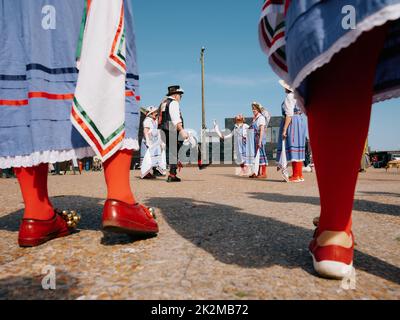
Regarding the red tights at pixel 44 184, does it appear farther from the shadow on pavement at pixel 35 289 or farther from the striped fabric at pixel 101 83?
the shadow on pavement at pixel 35 289

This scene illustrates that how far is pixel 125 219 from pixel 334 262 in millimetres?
761

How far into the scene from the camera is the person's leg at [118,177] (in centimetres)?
130

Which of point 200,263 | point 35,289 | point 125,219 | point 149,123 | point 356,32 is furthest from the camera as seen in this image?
point 149,123

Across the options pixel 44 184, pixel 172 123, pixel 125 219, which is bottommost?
pixel 125 219

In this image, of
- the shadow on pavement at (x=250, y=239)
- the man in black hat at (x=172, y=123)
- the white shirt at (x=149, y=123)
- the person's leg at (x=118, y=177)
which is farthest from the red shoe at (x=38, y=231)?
the white shirt at (x=149, y=123)

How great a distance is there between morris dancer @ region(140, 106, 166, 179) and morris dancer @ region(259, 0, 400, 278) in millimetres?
6083

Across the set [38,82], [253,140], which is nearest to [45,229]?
[38,82]

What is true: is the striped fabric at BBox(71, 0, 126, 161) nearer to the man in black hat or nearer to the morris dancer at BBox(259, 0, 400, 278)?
the morris dancer at BBox(259, 0, 400, 278)

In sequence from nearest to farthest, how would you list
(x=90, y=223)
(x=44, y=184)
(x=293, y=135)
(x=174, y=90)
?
(x=44, y=184), (x=90, y=223), (x=293, y=135), (x=174, y=90)

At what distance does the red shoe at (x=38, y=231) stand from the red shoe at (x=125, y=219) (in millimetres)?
362

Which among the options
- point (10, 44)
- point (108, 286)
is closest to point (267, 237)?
point (108, 286)

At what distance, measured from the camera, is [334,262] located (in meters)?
0.92

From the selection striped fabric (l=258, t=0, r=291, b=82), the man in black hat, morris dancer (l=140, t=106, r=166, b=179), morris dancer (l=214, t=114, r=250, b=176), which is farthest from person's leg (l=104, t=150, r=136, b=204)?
morris dancer (l=214, t=114, r=250, b=176)

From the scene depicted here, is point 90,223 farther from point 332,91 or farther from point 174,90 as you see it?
point 174,90
